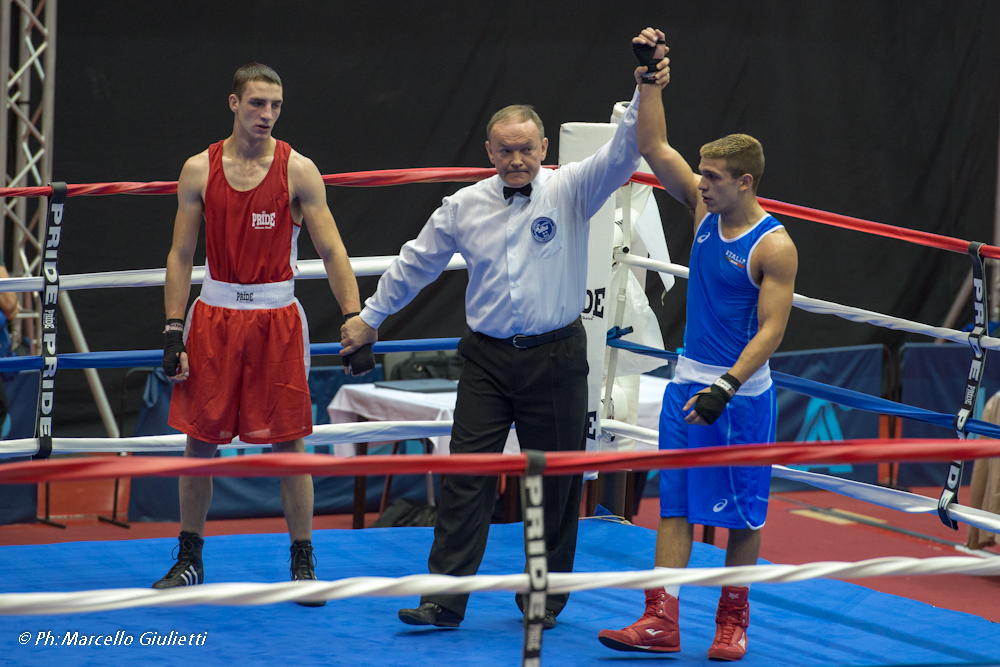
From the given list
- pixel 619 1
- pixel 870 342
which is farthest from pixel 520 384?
pixel 870 342

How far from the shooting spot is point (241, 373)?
2.86 m

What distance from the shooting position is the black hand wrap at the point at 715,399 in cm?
238

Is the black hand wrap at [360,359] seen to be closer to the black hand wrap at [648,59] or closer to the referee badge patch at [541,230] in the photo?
the referee badge patch at [541,230]

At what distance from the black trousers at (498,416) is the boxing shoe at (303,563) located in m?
0.34

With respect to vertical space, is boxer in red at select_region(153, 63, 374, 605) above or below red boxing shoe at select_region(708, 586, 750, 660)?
above

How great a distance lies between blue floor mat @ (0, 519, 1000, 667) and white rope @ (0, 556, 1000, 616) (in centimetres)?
84

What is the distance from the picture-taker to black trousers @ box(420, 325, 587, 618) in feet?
8.98

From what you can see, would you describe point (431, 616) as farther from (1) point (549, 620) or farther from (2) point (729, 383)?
(2) point (729, 383)

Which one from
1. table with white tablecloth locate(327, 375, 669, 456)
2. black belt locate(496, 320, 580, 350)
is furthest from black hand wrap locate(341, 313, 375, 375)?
table with white tablecloth locate(327, 375, 669, 456)

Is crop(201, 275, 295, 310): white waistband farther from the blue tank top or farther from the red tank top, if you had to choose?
the blue tank top

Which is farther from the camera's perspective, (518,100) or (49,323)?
(518,100)

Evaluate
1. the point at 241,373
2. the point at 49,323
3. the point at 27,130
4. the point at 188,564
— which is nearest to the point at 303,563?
the point at 188,564

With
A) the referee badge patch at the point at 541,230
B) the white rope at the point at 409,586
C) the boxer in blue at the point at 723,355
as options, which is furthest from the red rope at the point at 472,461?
the referee badge patch at the point at 541,230

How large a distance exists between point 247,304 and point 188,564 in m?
0.74
